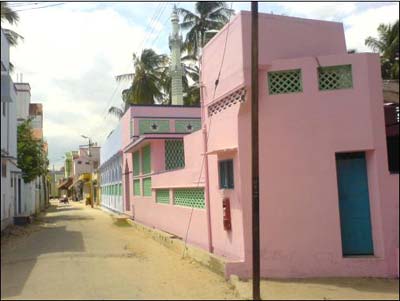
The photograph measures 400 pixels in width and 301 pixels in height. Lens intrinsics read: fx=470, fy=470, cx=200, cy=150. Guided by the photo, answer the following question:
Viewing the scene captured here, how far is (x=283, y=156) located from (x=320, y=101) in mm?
1201

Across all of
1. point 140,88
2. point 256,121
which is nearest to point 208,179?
point 256,121

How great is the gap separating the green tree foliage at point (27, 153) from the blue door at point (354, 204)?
18.4 m

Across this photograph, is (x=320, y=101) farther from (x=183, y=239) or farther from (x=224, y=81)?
(x=183, y=239)

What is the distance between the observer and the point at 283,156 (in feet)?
28.1

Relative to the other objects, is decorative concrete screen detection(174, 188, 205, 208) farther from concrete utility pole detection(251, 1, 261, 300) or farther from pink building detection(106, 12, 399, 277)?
concrete utility pole detection(251, 1, 261, 300)

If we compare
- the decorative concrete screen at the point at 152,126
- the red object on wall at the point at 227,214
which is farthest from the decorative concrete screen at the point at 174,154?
the red object on wall at the point at 227,214

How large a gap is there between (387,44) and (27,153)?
22023 mm

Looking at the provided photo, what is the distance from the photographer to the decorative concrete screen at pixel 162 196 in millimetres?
15145

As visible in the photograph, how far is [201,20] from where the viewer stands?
106ft

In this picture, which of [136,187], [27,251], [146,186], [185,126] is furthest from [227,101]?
[136,187]

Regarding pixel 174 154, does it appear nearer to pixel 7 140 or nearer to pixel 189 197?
pixel 189 197

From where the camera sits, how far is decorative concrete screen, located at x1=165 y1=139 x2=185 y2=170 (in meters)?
17.2

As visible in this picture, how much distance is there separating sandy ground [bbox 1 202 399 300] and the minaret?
16.8 metres

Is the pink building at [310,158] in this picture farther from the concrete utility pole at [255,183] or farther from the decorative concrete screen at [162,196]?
the decorative concrete screen at [162,196]
